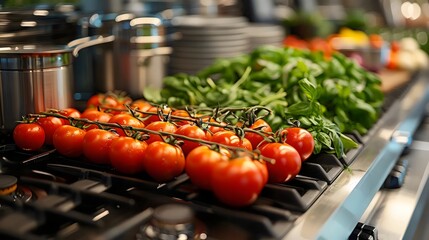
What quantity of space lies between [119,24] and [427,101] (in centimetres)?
139

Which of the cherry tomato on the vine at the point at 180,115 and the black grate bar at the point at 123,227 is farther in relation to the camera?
the cherry tomato on the vine at the point at 180,115

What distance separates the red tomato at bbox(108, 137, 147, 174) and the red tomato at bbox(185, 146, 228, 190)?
0.10 meters

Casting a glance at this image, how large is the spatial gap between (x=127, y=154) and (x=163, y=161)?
0.07m

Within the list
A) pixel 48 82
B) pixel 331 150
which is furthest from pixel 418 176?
pixel 48 82

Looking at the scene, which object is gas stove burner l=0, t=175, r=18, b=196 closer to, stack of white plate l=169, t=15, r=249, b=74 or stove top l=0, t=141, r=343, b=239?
stove top l=0, t=141, r=343, b=239

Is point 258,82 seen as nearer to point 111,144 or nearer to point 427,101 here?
point 111,144

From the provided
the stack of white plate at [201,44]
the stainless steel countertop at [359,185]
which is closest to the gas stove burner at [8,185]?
the stainless steel countertop at [359,185]

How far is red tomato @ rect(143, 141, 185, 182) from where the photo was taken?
0.88 metres

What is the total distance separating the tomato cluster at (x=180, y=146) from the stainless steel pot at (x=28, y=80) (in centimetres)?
8

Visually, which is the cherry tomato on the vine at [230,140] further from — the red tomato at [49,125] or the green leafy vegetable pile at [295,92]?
the red tomato at [49,125]

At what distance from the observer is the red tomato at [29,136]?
3.36 ft

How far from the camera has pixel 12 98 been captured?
1.13m

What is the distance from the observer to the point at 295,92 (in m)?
1.35

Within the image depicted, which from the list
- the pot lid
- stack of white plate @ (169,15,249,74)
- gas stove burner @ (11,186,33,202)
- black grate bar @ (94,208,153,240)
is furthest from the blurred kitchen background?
black grate bar @ (94,208,153,240)
